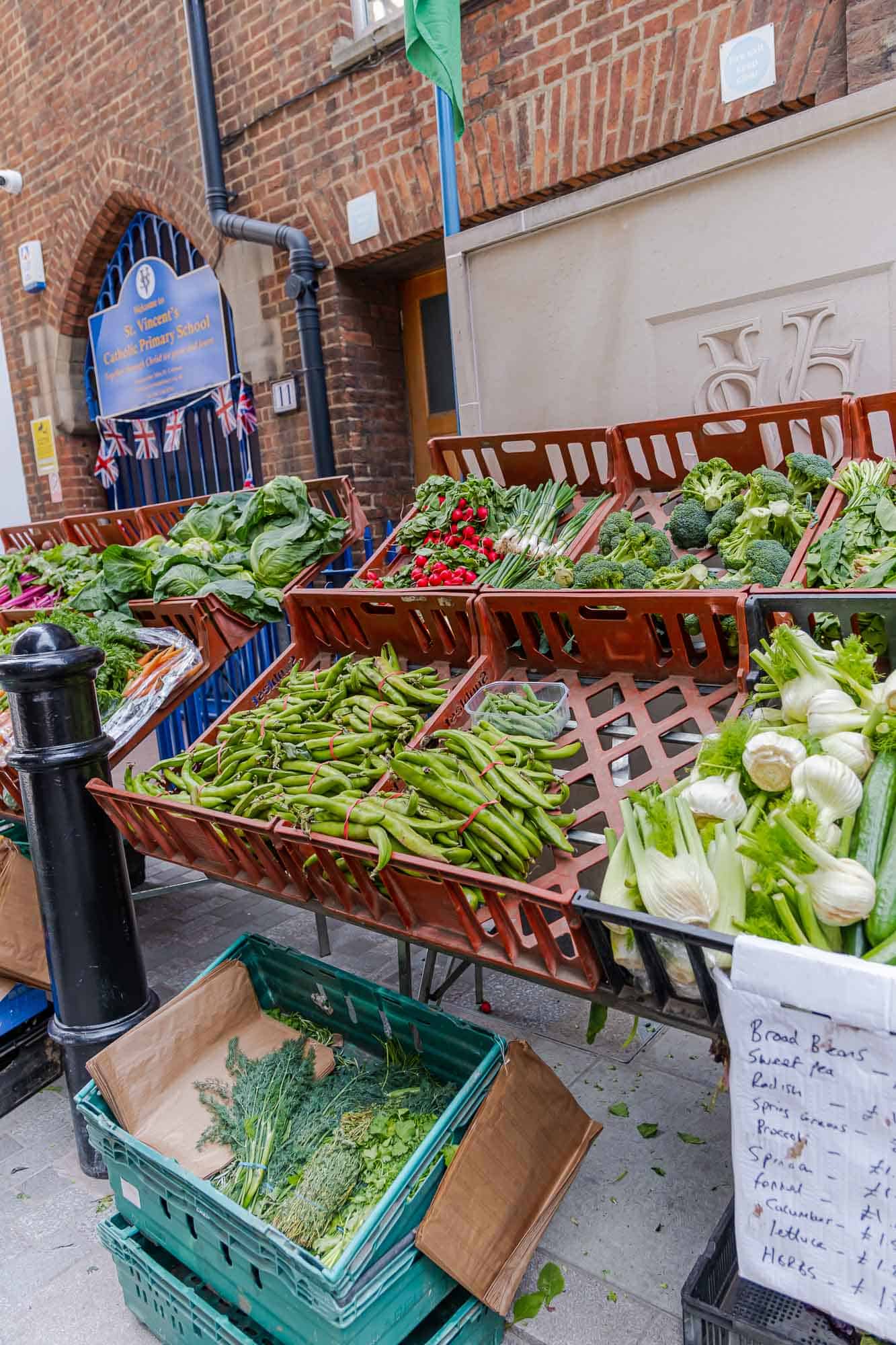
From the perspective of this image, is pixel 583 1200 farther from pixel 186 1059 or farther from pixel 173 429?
pixel 173 429

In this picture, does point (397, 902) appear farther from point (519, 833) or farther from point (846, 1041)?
point (846, 1041)

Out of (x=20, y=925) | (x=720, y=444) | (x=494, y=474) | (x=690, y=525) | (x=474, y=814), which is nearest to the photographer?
(x=474, y=814)

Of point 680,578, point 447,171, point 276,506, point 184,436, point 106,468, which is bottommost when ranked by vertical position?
point 680,578

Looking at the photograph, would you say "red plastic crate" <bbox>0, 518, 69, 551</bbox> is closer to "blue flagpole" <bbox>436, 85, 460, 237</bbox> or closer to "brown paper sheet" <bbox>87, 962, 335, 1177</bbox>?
"blue flagpole" <bbox>436, 85, 460, 237</bbox>

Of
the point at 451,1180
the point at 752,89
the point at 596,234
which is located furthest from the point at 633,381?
the point at 451,1180

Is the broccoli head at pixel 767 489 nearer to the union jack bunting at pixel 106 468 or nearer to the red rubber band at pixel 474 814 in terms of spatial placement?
the red rubber band at pixel 474 814

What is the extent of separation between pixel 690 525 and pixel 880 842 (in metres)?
1.80

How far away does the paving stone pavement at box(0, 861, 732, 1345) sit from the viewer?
252 cm

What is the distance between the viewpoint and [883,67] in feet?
14.0

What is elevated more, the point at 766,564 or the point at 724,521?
the point at 724,521

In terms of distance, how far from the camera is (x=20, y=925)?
378cm

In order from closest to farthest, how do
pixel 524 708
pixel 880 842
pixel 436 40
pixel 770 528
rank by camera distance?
pixel 880 842
pixel 524 708
pixel 770 528
pixel 436 40

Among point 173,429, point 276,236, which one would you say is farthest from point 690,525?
point 173,429

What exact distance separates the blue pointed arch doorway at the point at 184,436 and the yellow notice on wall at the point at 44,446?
0.83 metres
